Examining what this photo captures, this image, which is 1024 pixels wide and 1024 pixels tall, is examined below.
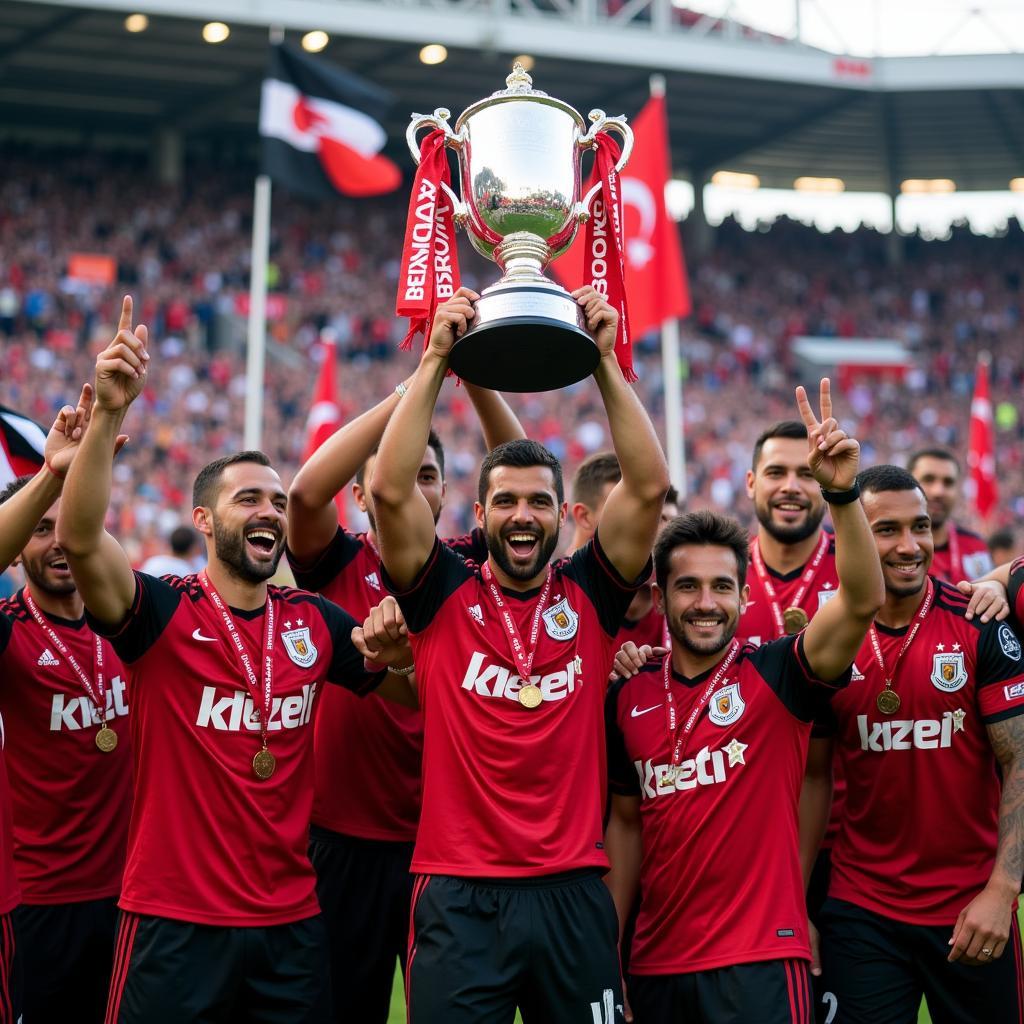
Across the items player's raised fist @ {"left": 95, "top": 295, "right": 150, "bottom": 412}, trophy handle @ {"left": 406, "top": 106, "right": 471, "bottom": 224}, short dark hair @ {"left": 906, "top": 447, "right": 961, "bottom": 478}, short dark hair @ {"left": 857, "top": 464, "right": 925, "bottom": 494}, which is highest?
trophy handle @ {"left": 406, "top": 106, "right": 471, "bottom": 224}

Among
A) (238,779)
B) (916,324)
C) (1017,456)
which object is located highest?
(916,324)

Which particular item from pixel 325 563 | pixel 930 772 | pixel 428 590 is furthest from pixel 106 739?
pixel 930 772

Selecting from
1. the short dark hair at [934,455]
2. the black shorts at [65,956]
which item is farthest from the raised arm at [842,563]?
the short dark hair at [934,455]

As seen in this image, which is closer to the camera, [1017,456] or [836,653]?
[836,653]

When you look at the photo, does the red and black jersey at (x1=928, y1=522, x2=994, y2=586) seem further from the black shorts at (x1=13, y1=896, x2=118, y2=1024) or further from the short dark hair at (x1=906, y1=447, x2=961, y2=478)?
the black shorts at (x1=13, y1=896, x2=118, y2=1024)

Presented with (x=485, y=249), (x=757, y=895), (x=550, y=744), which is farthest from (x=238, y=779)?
(x=485, y=249)

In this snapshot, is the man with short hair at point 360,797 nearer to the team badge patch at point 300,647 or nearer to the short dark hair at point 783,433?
the team badge patch at point 300,647

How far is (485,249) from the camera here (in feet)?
14.1

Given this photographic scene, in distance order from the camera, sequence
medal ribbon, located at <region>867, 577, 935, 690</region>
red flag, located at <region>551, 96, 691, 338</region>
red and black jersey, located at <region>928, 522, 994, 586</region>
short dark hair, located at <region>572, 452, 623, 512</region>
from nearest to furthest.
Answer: medal ribbon, located at <region>867, 577, 935, 690</region> < short dark hair, located at <region>572, 452, 623, 512</region> < red and black jersey, located at <region>928, 522, 994, 586</region> < red flag, located at <region>551, 96, 691, 338</region>

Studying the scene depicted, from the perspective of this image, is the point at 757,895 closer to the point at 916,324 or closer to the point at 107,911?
the point at 107,911

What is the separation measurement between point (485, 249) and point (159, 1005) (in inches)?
91.9

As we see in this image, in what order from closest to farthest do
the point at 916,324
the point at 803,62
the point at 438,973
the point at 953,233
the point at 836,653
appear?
the point at 438,973, the point at 836,653, the point at 803,62, the point at 916,324, the point at 953,233

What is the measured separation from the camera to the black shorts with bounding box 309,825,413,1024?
4492 mm

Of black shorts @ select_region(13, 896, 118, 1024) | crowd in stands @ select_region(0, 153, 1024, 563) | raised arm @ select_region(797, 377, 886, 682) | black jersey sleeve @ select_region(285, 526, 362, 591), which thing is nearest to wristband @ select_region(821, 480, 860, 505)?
raised arm @ select_region(797, 377, 886, 682)
